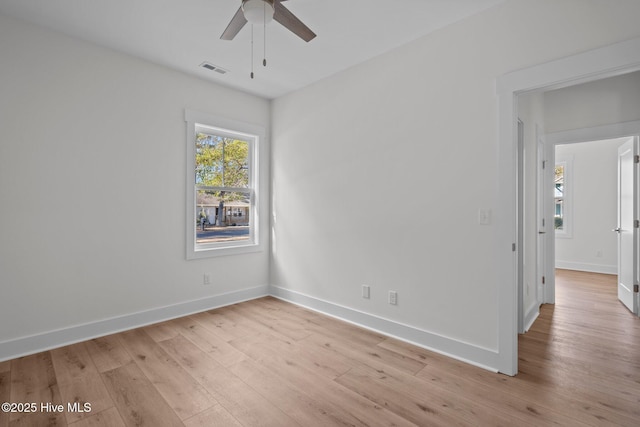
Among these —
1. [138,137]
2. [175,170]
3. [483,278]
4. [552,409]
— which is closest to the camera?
[552,409]

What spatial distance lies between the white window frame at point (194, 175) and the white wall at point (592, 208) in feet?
20.6

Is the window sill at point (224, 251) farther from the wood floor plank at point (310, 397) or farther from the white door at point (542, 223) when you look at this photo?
the white door at point (542, 223)

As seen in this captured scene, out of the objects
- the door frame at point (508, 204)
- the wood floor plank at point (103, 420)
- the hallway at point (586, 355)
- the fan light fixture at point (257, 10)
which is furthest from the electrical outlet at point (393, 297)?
the fan light fixture at point (257, 10)

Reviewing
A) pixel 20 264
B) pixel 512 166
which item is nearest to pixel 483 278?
pixel 512 166

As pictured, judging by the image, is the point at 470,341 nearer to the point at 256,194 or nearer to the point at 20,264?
the point at 256,194

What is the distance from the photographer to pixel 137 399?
2033 millimetres

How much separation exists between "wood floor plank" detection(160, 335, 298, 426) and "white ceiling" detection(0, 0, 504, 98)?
2807 millimetres

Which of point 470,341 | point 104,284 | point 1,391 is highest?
point 104,284

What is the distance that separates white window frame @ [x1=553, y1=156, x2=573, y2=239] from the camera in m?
6.38

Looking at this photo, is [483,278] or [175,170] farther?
[175,170]

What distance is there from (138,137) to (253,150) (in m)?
1.48

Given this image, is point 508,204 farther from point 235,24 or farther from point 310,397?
point 235,24

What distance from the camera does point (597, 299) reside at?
13.8ft

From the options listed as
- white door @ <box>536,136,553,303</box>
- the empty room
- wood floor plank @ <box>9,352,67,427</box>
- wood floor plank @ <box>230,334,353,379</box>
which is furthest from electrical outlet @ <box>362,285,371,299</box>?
wood floor plank @ <box>9,352,67,427</box>
